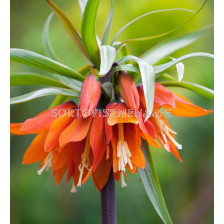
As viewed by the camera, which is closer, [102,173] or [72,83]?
[102,173]

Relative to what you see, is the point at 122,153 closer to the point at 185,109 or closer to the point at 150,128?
the point at 150,128

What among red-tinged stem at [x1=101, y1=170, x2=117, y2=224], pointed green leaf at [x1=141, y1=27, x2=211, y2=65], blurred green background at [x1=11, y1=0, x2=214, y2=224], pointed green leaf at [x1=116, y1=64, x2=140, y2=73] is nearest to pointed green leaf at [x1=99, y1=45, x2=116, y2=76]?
pointed green leaf at [x1=116, y1=64, x2=140, y2=73]

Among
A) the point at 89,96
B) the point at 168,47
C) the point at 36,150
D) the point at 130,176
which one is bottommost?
the point at 130,176

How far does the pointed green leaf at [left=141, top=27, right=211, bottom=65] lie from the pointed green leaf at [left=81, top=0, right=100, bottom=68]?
0.42 feet

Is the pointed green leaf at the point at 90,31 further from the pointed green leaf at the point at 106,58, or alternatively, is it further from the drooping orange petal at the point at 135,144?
the drooping orange petal at the point at 135,144

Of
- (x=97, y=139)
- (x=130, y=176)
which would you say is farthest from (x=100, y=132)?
(x=130, y=176)

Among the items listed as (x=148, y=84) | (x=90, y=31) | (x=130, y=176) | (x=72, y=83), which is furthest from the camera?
(x=130, y=176)

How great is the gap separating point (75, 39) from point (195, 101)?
1557 millimetres

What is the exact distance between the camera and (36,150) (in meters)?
0.76

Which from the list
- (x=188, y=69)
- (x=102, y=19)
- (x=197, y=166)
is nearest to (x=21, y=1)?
(x=102, y=19)

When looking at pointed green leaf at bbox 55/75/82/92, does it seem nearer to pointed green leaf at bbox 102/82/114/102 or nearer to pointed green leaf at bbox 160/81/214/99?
pointed green leaf at bbox 102/82/114/102

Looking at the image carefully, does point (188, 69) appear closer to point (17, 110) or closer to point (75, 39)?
point (17, 110)

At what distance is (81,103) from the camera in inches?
25.9

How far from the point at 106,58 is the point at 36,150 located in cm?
27
